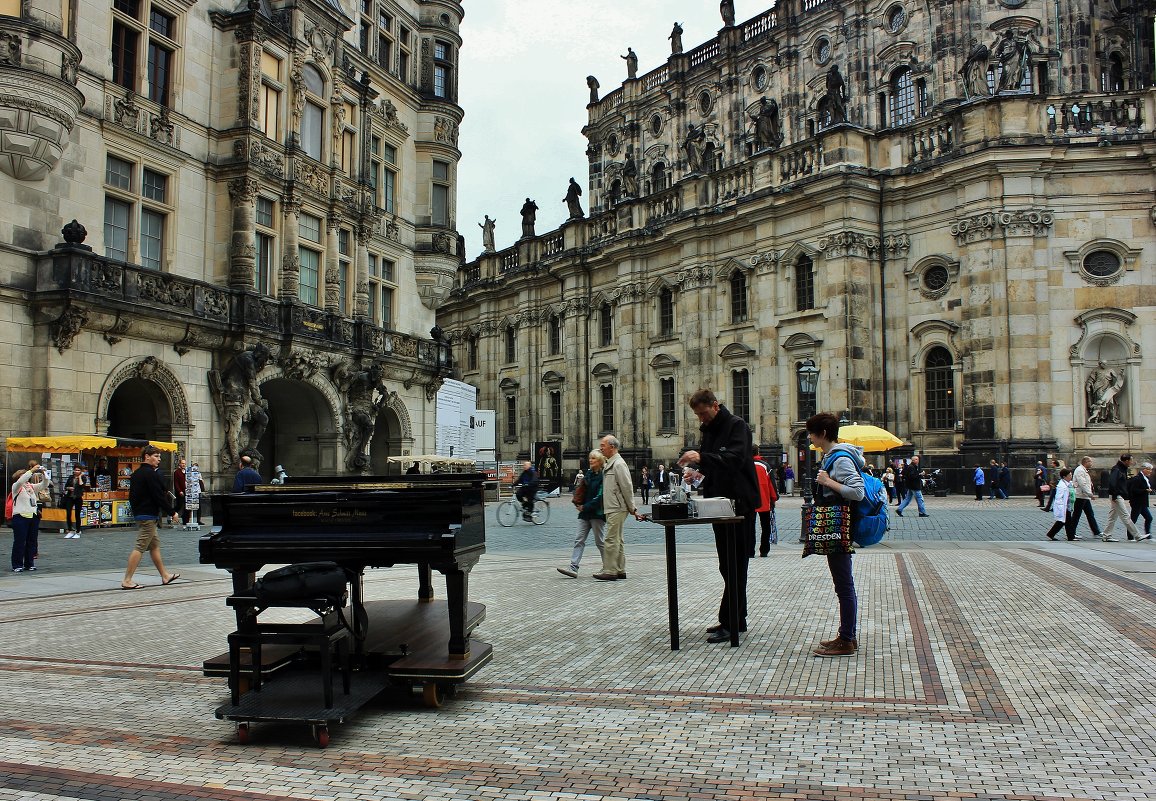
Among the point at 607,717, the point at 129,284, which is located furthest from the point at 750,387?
the point at 607,717

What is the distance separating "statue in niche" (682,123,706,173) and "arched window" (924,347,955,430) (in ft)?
55.8

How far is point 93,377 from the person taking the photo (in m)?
21.6

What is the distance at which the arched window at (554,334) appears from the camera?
2202 inches

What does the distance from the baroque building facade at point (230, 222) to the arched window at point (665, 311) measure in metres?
15.1

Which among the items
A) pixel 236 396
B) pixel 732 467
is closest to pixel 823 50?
pixel 236 396

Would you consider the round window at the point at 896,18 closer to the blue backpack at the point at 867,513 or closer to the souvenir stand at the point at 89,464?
the souvenir stand at the point at 89,464

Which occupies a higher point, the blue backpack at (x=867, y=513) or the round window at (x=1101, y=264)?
the round window at (x=1101, y=264)

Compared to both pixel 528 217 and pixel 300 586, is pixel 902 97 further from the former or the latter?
pixel 300 586

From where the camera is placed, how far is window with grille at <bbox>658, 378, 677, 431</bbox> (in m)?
47.2

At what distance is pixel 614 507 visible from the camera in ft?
43.0

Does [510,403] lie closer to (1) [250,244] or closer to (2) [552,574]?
(1) [250,244]

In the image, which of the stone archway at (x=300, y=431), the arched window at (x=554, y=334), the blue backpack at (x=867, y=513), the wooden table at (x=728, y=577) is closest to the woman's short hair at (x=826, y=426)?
the blue backpack at (x=867, y=513)

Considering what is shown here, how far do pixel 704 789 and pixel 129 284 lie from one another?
2146 centimetres

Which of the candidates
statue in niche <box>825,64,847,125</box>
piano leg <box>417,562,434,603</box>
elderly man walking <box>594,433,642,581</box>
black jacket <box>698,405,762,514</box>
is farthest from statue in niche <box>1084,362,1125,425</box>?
piano leg <box>417,562,434,603</box>
